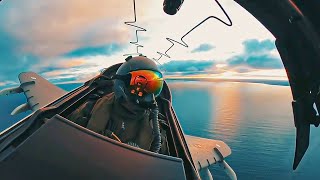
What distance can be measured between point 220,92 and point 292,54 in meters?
58.9

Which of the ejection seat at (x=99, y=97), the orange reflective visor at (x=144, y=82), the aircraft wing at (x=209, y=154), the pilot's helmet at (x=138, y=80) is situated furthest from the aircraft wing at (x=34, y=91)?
the orange reflective visor at (x=144, y=82)

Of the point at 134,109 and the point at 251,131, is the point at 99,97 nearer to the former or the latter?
the point at 134,109

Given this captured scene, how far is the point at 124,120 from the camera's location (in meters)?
2.40

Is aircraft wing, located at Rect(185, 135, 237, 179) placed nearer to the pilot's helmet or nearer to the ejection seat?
the ejection seat

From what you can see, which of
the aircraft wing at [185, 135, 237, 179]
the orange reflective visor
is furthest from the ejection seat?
the aircraft wing at [185, 135, 237, 179]

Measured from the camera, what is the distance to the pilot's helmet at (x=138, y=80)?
7.23ft

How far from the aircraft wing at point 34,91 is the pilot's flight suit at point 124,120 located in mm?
5213

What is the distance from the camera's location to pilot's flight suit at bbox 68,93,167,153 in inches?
89.0

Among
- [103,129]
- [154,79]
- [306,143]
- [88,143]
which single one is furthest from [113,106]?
[306,143]

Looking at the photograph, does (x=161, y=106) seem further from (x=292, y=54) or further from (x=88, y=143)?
(x=88, y=143)

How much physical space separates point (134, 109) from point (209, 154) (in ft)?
12.8

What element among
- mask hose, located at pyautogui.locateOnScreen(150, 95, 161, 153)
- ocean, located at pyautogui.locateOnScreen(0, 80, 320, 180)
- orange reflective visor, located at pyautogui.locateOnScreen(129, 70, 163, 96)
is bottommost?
ocean, located at pyautogui.locateOnScreen(0, 80, 320, 180)

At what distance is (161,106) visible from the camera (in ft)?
10.5

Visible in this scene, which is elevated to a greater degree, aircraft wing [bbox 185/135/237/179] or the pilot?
the pilot
